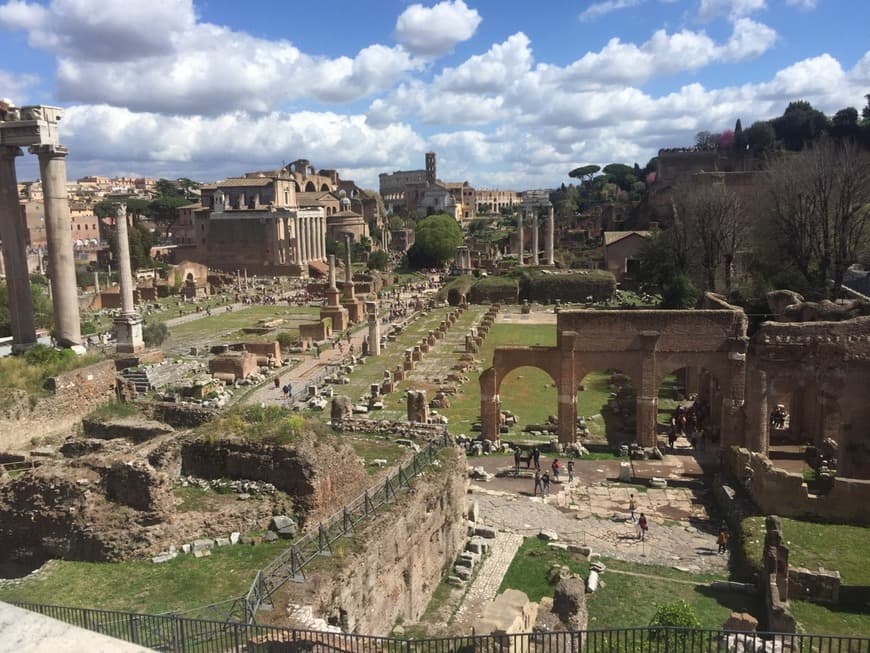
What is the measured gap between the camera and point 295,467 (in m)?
12.7

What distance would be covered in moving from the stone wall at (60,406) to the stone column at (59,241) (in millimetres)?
2919

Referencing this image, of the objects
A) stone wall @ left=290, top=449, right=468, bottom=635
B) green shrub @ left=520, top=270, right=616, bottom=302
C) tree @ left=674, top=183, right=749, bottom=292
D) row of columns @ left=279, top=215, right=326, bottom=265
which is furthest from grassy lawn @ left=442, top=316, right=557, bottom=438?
row of columns @ left=279, top=215, right=326, bottom=265

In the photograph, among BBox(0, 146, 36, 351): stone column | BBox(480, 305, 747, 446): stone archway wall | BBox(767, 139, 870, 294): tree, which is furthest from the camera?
BBox(767, 139, 870, 294): tree

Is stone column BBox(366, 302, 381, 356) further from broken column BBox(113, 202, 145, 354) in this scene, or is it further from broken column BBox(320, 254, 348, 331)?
broken column BBox(113, 202, 145, 354)

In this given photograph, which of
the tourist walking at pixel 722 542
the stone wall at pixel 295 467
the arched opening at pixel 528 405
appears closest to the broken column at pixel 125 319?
the arched opening at pixel 528 405

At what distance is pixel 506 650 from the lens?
9.32m

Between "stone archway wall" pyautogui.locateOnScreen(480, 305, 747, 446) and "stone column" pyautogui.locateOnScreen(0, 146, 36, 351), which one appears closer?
"stone archway wall" pyautogui.locateOnScreen(480, 305, 747, 446)

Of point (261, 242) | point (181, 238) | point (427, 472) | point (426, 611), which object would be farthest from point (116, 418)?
point (181, 238)

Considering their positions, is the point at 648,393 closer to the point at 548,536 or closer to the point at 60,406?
the point at 548,536

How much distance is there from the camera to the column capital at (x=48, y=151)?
2352cm

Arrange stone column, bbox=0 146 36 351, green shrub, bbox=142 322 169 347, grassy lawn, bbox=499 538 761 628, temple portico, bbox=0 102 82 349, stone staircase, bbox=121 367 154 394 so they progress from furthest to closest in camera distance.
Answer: green shrub, bbox=142 322 169 347, stone staircase, bbox=121 367 154 394, stone column, bbox=0 146 36 351, temple portico, bbox=0 102 82 349, grassy lawn, bbox=499 538 761 628

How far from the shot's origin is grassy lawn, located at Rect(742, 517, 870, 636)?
13.0m

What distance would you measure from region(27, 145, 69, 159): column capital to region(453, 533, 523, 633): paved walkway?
744 inches

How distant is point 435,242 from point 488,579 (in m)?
78.5
